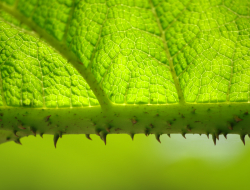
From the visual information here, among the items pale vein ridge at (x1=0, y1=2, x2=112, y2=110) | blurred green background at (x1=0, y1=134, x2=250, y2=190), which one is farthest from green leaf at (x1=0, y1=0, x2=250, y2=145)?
blurred green background at (x1=0, y1=134, x2=250, y2=190)

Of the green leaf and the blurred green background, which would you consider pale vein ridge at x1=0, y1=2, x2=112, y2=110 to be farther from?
the blurred green background

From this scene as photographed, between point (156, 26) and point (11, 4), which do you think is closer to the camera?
point (11, 4)

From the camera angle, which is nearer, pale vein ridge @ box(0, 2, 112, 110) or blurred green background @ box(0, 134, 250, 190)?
pale vein ridge @ box(0, 2, 112, 110)

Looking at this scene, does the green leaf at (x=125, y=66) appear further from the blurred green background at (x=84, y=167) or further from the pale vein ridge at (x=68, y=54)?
the blurred green background at (x=84, y=167)

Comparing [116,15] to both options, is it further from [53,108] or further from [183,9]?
[53,108]

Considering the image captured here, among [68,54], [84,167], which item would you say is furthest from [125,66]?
[84,167]

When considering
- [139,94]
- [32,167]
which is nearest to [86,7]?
[139,94]
